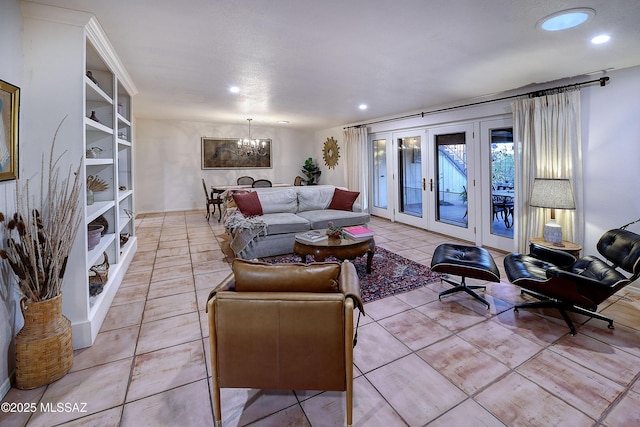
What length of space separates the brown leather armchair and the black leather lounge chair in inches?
69.2

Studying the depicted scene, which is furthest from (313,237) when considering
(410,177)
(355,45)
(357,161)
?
(357,161)

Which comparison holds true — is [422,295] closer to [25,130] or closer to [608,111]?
[608,111]

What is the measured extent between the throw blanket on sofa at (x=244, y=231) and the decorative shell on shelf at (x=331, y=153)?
4.64 metres

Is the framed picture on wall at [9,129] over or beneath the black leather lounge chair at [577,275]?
over

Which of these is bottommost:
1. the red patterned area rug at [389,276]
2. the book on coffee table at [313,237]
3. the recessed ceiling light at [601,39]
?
the red patterned area rug at [389,276]

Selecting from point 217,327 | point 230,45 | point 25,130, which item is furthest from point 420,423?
point 230,45

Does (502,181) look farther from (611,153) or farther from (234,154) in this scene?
(234,154)

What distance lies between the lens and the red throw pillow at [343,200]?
507cm

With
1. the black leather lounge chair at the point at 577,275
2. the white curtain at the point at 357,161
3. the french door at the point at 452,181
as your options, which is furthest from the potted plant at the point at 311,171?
the black leather lounge chair at the point at 577,275

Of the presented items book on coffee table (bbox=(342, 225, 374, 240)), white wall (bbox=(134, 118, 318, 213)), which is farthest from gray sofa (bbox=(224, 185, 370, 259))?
white wall (bbox=(134, 118, 318, 213))

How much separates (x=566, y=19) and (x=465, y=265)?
1.92 metres

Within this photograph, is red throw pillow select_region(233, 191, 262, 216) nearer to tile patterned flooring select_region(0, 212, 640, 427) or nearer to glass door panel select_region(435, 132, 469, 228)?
tile patterned flooring select_region(0, 212, 640, 427)

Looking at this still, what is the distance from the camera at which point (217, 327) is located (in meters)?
1.37

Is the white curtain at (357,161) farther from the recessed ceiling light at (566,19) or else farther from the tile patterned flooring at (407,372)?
the recessed ceiling light at (566,19)
